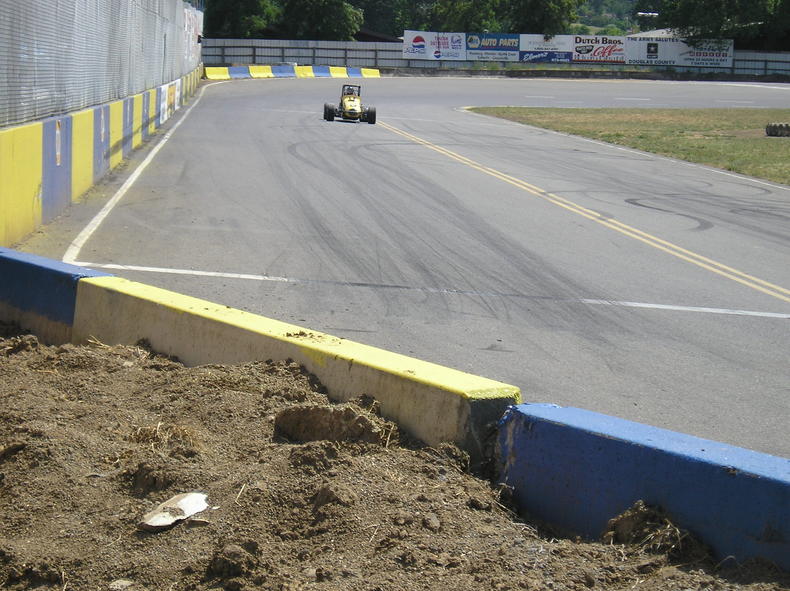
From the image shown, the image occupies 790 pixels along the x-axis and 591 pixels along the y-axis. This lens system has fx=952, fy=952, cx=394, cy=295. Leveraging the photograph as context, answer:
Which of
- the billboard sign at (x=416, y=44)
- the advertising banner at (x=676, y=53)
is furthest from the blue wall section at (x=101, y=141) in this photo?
the advertising banner at (x=676, y=53)

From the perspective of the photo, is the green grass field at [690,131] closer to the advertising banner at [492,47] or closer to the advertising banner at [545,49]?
the advertising banner at [545,49]

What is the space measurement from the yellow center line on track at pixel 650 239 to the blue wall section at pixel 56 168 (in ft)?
26.7

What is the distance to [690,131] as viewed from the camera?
3641 cm

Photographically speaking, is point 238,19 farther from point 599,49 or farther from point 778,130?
point 778,130

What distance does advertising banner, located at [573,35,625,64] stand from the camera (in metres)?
74.2

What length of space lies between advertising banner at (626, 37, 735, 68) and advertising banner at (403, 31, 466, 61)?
43.2 feet

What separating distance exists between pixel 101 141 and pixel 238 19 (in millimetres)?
73088

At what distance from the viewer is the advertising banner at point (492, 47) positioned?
73.1 meters

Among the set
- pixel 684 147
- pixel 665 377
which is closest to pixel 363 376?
pixel 665 377

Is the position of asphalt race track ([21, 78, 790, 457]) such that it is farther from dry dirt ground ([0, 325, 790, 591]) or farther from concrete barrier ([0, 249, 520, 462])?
dry dirt ground ([0, 325, 790, 591])

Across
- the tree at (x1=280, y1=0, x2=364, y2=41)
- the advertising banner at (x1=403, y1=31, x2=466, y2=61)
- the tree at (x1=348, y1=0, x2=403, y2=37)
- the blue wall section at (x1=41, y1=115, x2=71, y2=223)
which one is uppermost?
the tree at (x1=348, y1=0, x2=403, y2=37)

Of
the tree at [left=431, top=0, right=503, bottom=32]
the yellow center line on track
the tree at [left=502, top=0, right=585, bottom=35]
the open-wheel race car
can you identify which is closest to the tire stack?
the open-wheel race car

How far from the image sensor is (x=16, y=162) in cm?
1066

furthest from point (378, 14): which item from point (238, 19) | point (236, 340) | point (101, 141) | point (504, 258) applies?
point (236, 340)
